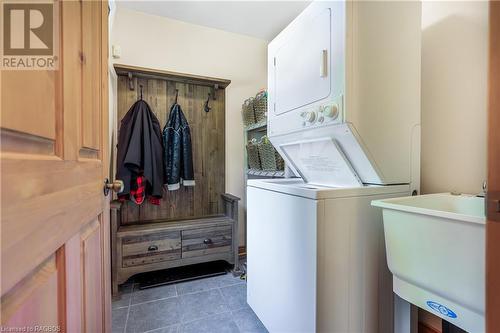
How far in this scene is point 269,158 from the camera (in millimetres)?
2117

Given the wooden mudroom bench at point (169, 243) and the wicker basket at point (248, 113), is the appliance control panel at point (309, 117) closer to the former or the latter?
the wicker basket at point (248, 113)

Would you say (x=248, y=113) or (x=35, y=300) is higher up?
(x=248, y=113)

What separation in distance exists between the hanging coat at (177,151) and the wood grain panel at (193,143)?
11 centimetres

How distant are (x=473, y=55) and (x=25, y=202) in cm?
172

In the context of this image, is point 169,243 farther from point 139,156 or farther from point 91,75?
point 91,75

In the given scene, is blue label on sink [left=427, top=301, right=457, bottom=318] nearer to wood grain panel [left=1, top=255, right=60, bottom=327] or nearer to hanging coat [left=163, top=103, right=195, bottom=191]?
wood grain panel [left=1, top=255, right=60, bottom=327]

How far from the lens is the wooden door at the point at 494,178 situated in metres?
0.57

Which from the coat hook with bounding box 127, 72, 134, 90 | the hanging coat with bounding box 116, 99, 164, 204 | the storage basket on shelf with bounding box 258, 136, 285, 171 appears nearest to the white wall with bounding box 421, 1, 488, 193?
the storage basket on shelf with bounding box 258, 136, 285, 171

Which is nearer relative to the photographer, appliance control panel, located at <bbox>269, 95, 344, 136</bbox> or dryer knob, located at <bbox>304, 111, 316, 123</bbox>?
appliance control panel, located at <bbox>269, 95, 344, 136</bbox>

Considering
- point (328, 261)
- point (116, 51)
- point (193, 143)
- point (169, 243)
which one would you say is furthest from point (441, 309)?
point (116, 51)

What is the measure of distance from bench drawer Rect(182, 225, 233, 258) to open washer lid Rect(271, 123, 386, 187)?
3.67ft

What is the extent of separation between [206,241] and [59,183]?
1799 mm

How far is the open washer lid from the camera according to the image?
1093 millimetres

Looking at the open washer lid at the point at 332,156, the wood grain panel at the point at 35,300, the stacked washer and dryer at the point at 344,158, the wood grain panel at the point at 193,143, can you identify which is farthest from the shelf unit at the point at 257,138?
the wood grain panel at the point at 35,300
